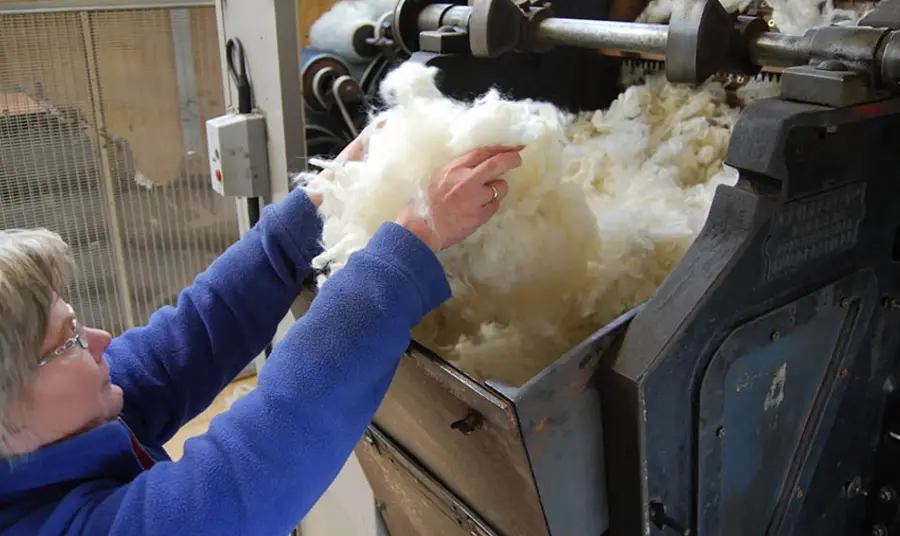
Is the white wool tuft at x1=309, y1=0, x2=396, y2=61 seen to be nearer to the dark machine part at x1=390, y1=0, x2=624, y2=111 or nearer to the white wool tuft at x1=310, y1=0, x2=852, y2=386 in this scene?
the dark machine part at x1=390, y1=0, x2=624, y2=111

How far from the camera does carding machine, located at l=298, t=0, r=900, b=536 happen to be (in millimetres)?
696

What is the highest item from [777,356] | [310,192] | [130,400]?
[310,192]

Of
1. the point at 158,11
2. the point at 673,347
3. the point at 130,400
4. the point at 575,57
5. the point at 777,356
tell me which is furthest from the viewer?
the point at 158,11

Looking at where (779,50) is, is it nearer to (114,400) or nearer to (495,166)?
(495,166)

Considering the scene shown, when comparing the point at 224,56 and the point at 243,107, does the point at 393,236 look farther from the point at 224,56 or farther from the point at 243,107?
the point at 224,56

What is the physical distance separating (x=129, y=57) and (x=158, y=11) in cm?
16

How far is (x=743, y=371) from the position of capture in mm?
769

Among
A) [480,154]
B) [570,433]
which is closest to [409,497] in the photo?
[570,433]

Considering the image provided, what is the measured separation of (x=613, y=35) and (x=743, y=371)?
18.1 inches

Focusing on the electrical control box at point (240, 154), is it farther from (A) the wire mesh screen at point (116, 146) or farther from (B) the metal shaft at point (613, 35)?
(A) the wire mesh screen at point (116, 146)

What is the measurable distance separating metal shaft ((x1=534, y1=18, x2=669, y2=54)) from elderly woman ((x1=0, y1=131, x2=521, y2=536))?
31 centimetres

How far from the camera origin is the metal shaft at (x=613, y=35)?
954mm

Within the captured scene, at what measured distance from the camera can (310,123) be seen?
4.68 ft

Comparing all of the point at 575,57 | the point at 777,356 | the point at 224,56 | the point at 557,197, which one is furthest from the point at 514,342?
the point at 224,56
